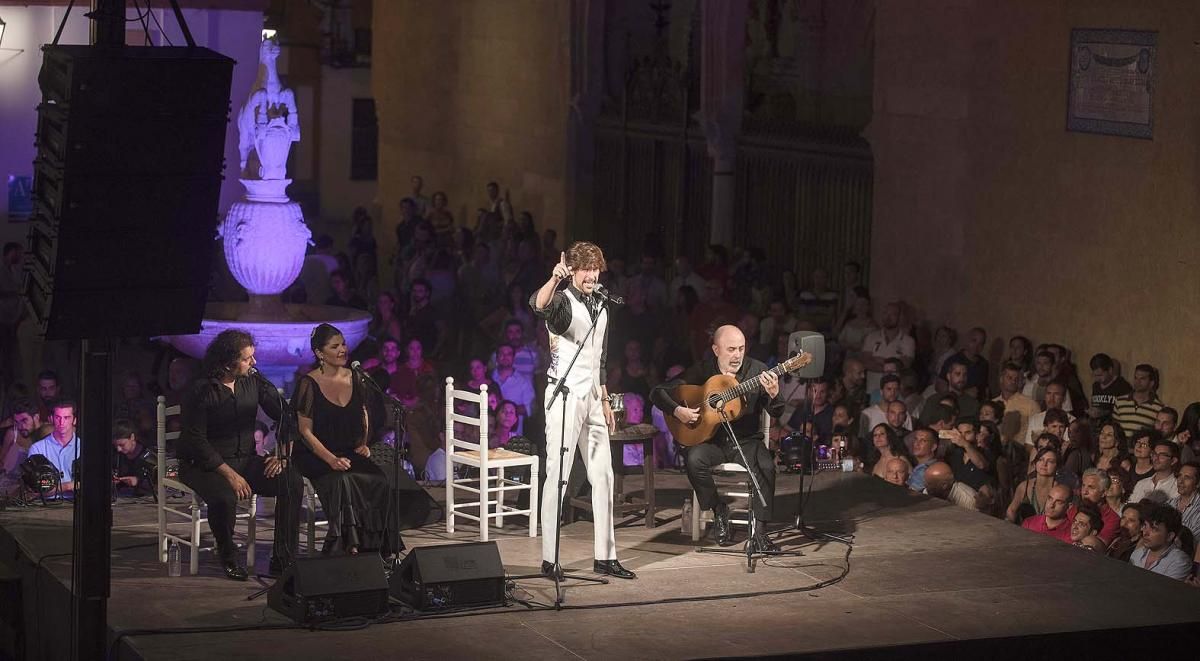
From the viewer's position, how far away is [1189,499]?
10.3m

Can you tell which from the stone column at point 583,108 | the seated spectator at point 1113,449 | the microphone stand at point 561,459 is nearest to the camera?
the microphone stand at point 561,459

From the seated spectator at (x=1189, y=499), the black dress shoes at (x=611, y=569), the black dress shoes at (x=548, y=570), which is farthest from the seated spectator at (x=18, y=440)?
the seated spectator at (x=1189, y=499)

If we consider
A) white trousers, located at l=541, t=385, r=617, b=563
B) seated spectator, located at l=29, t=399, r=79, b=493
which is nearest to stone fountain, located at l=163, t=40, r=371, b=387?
seated spectator, located at l=29, t=399, r=79, b=493

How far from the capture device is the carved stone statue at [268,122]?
40.1 feet

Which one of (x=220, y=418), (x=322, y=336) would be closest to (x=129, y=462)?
(x=220, y=418)

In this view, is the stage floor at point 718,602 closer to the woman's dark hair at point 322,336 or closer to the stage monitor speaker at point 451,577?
the stage monitor speaker at point 451,577

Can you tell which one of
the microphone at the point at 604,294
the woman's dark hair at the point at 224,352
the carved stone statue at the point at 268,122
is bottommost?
the woman's dark hair at the point at 224,352

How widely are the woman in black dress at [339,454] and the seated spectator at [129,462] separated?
1810 millimetres

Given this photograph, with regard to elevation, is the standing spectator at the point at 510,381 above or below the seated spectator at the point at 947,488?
above

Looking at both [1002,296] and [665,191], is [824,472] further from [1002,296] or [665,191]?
[665,191]

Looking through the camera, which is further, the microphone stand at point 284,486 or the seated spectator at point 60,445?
the seated spectator at point 60,445

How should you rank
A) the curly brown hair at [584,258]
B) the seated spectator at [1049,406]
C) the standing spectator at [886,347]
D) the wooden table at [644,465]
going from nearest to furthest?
the curly brown hair at [584,258] → the wooden table at [644,465] → the seated spectator at [1049,406] → the standing spectator at [886,347]

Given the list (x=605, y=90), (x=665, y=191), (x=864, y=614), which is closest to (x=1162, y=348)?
(x=864, y=614)

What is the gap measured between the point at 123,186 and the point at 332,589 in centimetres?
197
